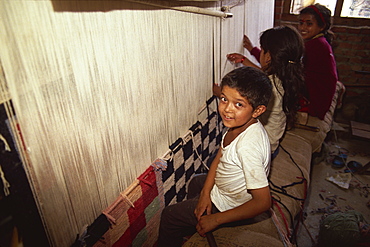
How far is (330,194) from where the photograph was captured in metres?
2.63

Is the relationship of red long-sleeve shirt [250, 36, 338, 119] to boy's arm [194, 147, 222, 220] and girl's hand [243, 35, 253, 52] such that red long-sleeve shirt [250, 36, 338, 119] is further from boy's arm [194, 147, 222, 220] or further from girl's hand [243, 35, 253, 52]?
boy's arm [194, 147, 222, 220]

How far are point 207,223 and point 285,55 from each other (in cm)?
121

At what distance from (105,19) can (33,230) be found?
711 millimetres

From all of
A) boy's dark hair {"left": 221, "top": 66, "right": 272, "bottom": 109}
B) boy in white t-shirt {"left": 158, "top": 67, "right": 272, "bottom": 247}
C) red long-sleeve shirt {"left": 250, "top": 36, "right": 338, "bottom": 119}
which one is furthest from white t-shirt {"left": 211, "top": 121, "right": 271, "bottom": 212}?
red long-sleeve shirt {"left": 250, "top": 36, "right": 338, "bottom": 119}

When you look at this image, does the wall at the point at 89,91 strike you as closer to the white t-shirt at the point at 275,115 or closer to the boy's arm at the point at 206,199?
the boy's arm at the point at 206,199

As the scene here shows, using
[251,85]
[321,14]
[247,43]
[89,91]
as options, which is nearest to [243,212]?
[251,85]

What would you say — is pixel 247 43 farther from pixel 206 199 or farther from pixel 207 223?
pixel 207 223

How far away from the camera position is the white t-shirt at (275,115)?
178 cm

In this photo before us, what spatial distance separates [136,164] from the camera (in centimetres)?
120

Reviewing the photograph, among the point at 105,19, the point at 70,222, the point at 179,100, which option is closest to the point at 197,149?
the point at 179,100

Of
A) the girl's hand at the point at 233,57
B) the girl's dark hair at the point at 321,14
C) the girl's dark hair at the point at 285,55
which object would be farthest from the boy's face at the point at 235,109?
the girl's dark hair at the point at 321,14

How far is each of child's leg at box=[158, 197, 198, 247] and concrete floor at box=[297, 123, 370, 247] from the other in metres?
1.20

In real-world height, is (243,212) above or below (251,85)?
below

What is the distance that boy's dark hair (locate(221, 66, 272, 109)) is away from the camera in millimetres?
1136
